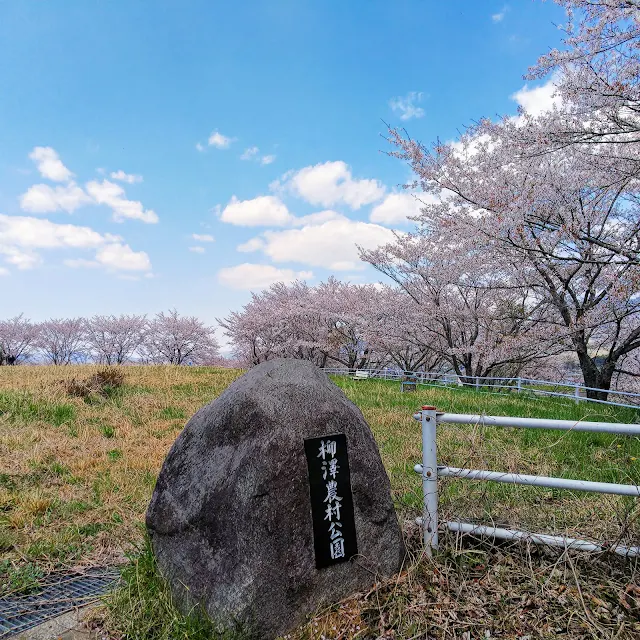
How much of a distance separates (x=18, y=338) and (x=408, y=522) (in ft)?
126

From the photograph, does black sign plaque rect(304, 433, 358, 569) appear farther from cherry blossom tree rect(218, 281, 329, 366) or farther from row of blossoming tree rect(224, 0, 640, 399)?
cherry blossom tree rect(218, 281, 329, 366)

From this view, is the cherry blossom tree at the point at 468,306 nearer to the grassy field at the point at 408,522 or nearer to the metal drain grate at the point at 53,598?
the grassy field at the point at 408,522

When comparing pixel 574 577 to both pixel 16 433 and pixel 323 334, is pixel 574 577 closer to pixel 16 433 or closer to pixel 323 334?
pixel 16 433

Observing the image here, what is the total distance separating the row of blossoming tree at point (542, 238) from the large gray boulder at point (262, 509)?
7.13m

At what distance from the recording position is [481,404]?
1063cm

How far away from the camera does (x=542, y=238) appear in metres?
11.4

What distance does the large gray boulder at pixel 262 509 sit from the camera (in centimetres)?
277

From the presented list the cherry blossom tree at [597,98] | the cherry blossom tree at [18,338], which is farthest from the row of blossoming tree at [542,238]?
the cherry blossom tree at [18,338]

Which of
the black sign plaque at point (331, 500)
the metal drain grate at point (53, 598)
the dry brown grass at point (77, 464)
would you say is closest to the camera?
the black sign plaque at point (331, 500)

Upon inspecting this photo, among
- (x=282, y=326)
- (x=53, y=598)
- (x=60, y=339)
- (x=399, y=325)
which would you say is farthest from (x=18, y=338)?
(x=53, y=598)

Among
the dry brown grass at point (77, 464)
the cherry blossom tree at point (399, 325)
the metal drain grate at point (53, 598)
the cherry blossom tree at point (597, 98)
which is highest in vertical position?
the cherry blossom tree at point (597, 98)

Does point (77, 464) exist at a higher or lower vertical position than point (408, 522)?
higher

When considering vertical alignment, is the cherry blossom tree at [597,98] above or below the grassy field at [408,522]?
above

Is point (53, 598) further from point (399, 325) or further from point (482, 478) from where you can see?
point (399, 325)
